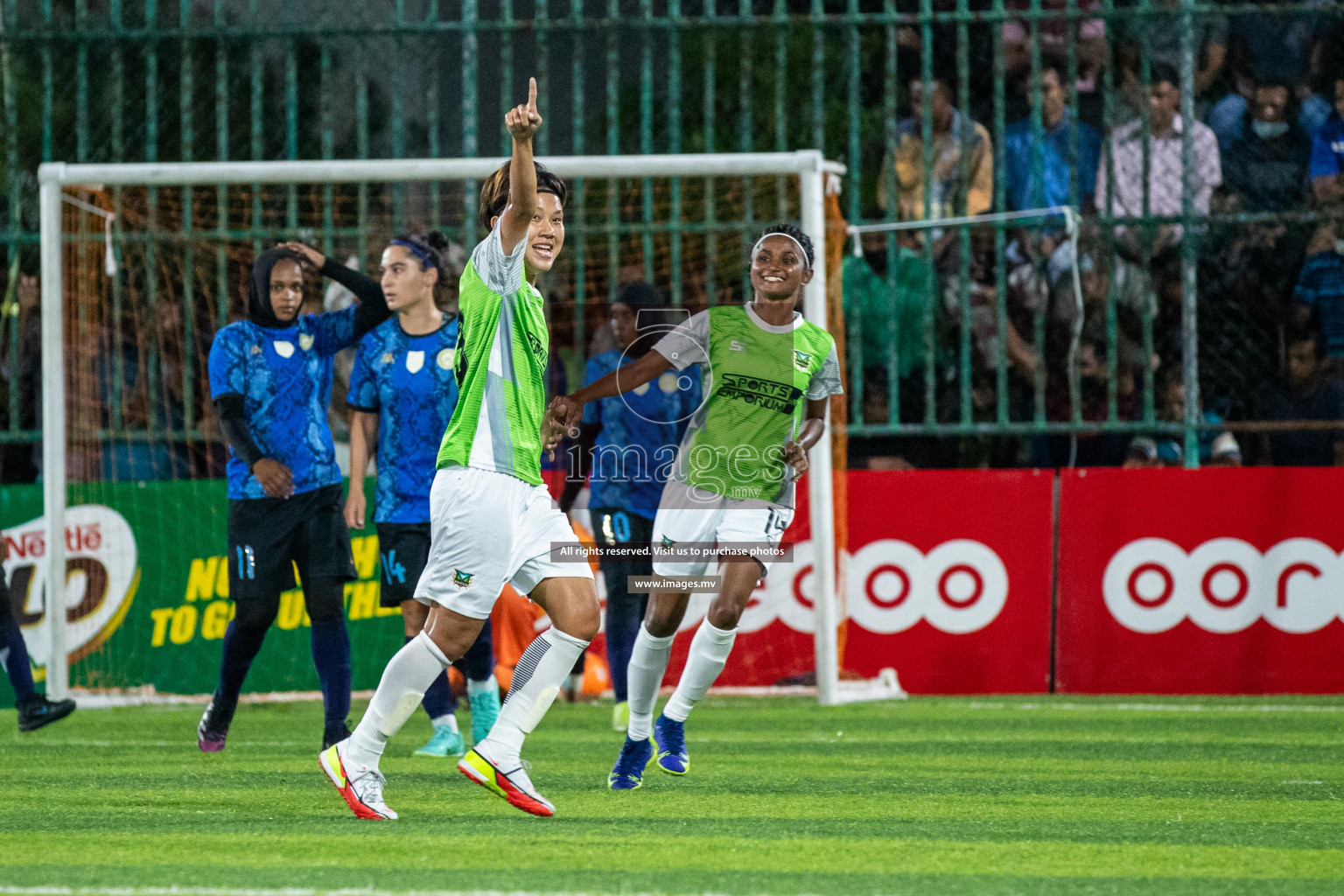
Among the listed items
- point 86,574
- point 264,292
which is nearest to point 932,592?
point 264,292

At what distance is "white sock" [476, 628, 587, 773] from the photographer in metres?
5.19

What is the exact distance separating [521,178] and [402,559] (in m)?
2.87

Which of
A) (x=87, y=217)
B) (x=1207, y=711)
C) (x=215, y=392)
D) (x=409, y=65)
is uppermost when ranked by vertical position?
(x=409, y=65)

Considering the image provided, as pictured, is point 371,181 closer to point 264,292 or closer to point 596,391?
point 264,292

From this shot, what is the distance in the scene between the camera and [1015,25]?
11258 millimetres

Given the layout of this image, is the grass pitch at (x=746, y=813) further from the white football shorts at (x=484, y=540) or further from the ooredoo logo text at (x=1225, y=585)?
the ooredoo logo text at (x=1225, y=585)

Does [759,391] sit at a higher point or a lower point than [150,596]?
higher

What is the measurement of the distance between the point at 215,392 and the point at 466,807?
267cm

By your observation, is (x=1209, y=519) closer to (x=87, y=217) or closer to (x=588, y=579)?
(x=588, y=579)

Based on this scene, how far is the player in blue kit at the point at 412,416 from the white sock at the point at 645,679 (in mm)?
1280

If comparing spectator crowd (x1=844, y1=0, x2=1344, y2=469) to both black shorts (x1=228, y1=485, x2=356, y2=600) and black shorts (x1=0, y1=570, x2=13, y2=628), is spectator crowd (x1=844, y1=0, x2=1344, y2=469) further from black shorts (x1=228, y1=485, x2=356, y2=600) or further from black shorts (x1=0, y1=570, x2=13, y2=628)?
black shorts (x1=0, y1=570, x2=13, y2=628)

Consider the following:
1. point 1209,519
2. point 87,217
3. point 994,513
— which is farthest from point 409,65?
point 1209,519

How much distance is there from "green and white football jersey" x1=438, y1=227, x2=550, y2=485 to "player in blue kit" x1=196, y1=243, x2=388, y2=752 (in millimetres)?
2259

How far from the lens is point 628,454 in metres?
8.84
